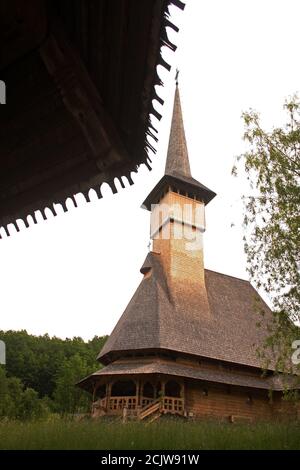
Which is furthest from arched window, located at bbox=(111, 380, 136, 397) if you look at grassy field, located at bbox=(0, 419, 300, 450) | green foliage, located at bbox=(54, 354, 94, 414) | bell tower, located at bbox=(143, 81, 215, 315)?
green foliage, located at bbox=(54, 354, 94, 414)

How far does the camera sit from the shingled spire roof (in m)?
30.0

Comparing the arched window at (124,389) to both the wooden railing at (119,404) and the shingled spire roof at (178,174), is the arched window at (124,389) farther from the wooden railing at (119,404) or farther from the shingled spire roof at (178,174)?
the shingled spire roof at (178,174)

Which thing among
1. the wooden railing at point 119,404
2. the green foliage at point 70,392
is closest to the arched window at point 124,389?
the wooden railing at point 119,404

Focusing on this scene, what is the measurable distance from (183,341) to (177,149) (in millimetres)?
16191

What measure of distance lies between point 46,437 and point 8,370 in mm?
54775

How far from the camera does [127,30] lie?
303cm

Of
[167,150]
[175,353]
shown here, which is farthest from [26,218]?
[167,150]

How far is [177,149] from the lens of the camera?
111ft

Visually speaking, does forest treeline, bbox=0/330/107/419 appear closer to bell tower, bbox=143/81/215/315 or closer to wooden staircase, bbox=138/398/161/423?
bell tower, bbox=143/81/215/315

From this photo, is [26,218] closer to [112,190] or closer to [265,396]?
[112,190]

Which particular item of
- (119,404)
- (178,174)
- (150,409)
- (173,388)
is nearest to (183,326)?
(173,388)

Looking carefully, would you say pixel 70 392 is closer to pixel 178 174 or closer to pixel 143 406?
pixel 178 174

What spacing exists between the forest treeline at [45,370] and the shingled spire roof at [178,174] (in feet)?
75.1

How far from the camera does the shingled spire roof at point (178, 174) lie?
98.4ft
